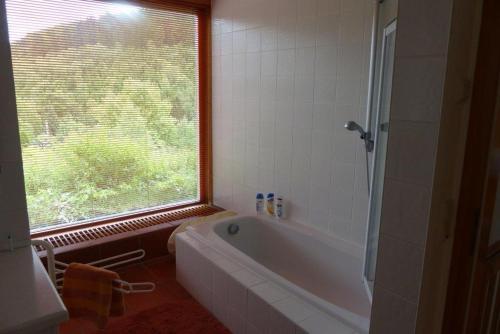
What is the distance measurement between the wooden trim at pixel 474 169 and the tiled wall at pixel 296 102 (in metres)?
1.24

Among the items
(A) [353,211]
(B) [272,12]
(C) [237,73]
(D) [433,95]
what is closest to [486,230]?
(D) [433,95]

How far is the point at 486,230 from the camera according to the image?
1.06 metres

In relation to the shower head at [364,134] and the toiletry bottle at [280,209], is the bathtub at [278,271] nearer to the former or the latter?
the toiletry bottle at [280,209]

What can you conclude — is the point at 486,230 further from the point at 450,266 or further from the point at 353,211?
the point at 353,211

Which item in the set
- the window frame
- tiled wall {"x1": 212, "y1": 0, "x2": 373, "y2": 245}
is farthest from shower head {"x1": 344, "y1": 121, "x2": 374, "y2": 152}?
the window frame

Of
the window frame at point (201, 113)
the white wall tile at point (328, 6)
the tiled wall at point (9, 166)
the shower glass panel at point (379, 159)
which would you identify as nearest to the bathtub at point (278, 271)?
the shower glass panel at point (379, 159)

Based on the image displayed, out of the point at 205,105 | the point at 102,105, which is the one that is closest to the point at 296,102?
the point at 205,105

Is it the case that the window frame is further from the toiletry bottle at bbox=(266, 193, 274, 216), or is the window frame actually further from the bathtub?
the toiletry bottle at bbox=(266, 193, 274, 216)

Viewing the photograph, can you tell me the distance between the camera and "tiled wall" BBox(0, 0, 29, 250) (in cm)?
136

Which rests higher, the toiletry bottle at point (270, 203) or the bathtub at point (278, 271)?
the toiletry bottle at point (270, 203)

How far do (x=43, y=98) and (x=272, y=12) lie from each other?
1.74 meters

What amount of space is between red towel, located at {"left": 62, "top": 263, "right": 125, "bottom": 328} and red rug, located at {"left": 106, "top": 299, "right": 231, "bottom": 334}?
2.08 feet

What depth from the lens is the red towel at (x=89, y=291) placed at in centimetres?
154

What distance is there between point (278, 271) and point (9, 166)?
1.90 meters
